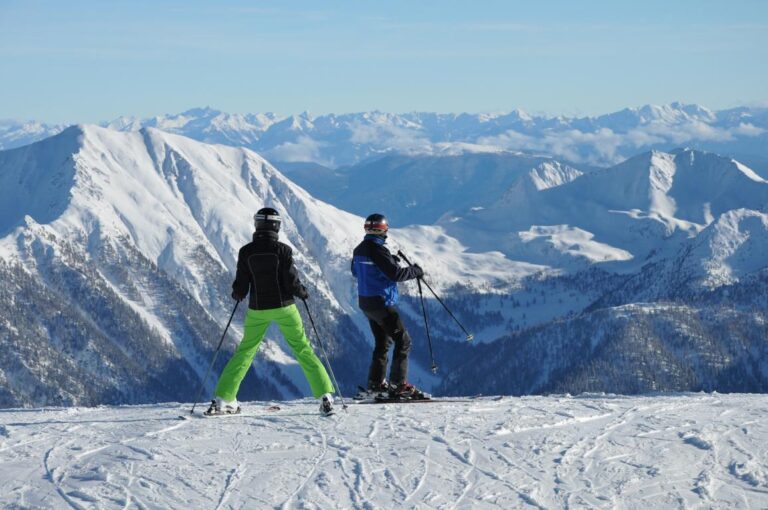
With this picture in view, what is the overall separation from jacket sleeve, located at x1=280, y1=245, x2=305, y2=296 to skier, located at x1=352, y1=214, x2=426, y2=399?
1.54 m

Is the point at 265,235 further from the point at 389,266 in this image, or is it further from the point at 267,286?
the point at 389,266

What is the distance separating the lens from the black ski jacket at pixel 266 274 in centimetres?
1925

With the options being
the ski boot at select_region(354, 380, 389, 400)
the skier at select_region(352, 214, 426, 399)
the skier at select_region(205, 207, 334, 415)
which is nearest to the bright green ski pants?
the skier at select_region(205, 207, 334, 415)

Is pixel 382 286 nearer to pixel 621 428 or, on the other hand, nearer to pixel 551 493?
pixel 621 428

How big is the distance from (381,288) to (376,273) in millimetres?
361

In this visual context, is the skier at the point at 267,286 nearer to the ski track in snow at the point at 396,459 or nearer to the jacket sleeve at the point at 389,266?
the ski track in snow at the point at 396,459

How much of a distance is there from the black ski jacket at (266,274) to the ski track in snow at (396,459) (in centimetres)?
264

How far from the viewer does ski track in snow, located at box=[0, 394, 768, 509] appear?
14641 millimetres

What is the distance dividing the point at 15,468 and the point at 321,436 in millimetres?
5609

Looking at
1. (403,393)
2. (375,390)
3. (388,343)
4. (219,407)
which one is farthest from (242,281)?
(403,393)

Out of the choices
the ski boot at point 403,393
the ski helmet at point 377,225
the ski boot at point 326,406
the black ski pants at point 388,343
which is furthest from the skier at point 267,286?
the ski boot at point 403,393

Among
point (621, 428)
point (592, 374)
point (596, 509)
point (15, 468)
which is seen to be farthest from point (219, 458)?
point (592, 374)

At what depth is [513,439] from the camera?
1795 centimetres

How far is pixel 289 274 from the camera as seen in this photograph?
19312 millimetres
